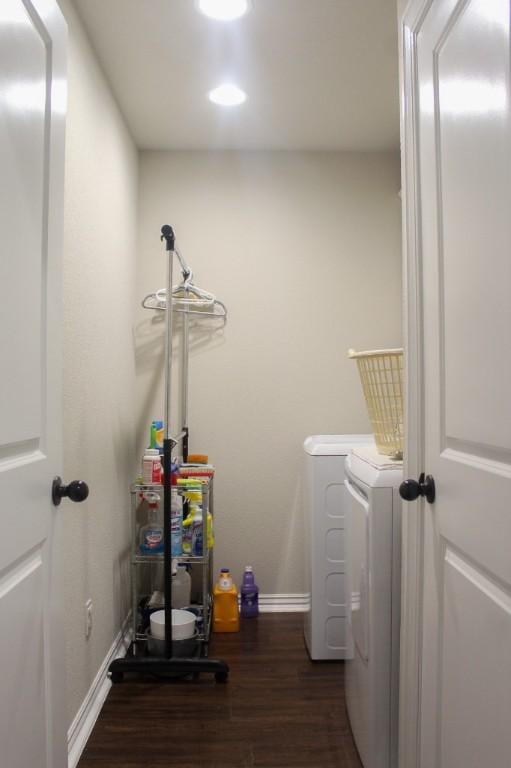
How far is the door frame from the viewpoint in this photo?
1326 mm

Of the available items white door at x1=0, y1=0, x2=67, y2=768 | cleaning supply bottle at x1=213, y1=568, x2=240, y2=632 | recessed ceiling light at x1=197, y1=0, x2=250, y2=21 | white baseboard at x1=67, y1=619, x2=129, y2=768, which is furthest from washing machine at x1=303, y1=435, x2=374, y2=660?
recessed ceiling light at x1=197, y1=0, x2=250, y2=21

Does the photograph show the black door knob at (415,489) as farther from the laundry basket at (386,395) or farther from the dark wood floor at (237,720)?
the dark wood floor at (237,720)

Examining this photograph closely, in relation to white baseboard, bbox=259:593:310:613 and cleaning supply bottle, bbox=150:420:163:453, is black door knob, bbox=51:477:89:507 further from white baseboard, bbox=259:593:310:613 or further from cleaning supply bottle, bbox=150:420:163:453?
white baseboard, bbox=259:593:310:613

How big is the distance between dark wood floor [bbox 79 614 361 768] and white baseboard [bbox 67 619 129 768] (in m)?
0.03

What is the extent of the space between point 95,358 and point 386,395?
3.65 ft

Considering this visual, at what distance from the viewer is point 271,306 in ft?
10.3

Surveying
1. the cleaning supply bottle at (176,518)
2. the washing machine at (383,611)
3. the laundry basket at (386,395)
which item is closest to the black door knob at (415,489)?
the washing machine at (383,611)

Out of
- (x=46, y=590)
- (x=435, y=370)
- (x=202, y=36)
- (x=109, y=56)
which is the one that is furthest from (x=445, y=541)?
(x=109, y=56)

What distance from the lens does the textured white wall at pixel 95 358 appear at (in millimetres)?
1886

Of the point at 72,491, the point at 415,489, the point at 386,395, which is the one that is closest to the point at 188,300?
the point at 386,395

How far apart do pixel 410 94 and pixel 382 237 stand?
1836 mm

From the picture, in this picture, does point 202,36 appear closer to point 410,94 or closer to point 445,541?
point 410,94

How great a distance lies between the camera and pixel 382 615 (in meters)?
1.54

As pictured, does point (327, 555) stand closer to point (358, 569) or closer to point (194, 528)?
point (194, 528)
